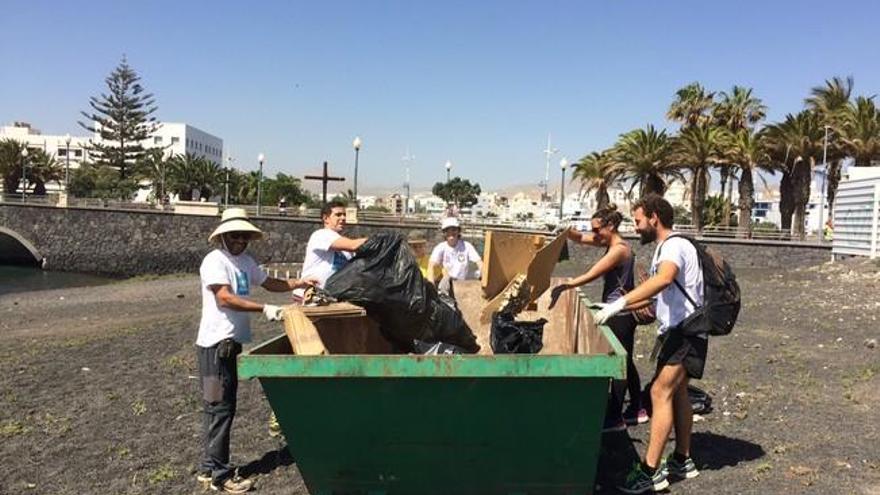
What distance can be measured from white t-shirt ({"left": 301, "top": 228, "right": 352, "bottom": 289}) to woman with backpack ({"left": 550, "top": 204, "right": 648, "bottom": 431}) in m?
1.76

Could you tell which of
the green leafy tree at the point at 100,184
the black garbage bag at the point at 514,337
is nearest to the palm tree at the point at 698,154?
the black garbage bag at the point at 514,337

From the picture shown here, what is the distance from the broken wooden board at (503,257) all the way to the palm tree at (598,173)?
36.5 metres

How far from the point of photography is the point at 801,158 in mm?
36031

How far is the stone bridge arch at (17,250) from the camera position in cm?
4494

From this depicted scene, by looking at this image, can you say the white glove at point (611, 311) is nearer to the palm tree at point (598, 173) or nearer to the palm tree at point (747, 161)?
the palm tree at point (747, 161)

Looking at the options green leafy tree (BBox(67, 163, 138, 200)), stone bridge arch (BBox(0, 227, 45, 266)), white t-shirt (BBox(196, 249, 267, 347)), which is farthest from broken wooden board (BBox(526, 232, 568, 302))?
green leafy tree (BBox(67, 163, 138, 200))

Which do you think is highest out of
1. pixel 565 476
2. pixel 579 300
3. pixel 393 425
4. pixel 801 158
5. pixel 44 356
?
pixel 801 158

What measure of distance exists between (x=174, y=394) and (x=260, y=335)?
4212mm

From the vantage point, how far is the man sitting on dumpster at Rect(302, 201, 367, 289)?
5.50m

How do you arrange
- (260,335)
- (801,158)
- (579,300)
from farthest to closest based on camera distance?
(801,158)
(260,335)
(579,300)

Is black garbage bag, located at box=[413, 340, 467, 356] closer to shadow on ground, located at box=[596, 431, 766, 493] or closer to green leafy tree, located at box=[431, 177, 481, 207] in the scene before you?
shadow on ground, located at box=[596, 431, 766, 493]

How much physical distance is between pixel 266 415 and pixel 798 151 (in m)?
35.9

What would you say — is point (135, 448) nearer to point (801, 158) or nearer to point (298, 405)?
point (298, 405)

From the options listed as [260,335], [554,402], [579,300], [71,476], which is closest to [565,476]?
[554,402]
